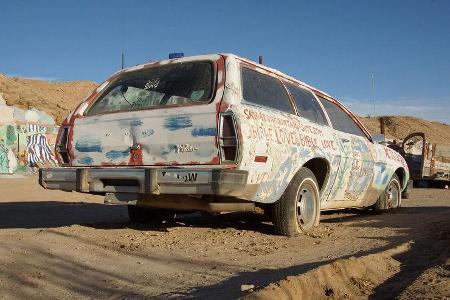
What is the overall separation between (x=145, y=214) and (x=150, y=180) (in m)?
1.82

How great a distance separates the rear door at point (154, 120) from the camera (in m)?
4.50

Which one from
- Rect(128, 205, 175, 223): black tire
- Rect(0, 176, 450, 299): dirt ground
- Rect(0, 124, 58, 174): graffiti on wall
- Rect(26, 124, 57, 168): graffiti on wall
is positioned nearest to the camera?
Rect(0, 176, 450, 299): dirt ground

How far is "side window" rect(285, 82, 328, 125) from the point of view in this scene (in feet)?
18.6

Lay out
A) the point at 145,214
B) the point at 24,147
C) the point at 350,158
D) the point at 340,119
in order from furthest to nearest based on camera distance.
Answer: the point at 24,147
the point at 340,119
the point at 350,158
the point at 145,214

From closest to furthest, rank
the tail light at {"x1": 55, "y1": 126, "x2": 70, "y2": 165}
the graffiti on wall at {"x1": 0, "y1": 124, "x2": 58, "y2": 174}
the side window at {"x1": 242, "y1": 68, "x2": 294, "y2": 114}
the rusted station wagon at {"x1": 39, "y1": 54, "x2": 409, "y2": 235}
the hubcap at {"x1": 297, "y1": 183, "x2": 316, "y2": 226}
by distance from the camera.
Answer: the rusted station wagon at {"x1": 39, "y1": 54, "x2": 409, "y2": 235} → the side window at {"x1": 242, "y1": 68, "x2": 294, "y2": 114} → the tail light at {"x1": 55, "y1": 126, "x2": 70, "y2": 165} → the hubcap at {"x1": 297, "y1": 183, "x2": 316, "y2": 226} → the graffiti on wall at {"x1": 0, "y1": 124, "x2": 58, "y2": 174}

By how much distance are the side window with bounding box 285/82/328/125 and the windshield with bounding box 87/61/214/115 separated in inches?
48.7

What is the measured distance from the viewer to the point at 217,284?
11.3 ft

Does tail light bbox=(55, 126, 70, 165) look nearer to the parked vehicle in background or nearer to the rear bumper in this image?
the rear bumper

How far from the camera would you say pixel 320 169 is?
5879 millimetres

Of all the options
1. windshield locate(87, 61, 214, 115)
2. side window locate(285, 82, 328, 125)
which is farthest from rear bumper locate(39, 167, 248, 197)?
side window locate(285, 82, 328, 125)

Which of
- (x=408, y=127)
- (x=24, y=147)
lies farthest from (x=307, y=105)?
(x=408, y=127)

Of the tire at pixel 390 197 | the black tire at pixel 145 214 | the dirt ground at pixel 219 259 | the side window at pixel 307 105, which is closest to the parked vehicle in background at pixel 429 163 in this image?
the tire at pixel 390 197

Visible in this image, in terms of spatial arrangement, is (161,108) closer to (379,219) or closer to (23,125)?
(379,219)

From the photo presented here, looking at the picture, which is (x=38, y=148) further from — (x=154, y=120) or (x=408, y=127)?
(x=408, y=127)
